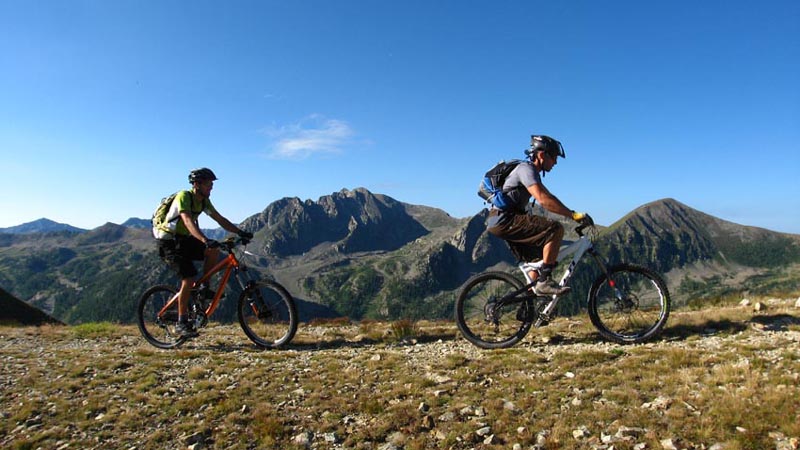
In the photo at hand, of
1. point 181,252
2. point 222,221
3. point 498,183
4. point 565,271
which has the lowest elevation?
point 565,271

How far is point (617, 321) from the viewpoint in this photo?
9.71m

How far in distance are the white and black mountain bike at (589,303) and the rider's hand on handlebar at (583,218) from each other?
0.81ft

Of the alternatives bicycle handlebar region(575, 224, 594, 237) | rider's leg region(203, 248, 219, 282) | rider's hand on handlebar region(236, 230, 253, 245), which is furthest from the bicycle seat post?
rider's leg region(203, 248, 219, 282)

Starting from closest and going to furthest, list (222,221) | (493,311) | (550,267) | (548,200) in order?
(548,200) → (550,267) → (493,311) → (222,221)

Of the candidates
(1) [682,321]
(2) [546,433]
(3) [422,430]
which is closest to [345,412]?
(3) [422,430]

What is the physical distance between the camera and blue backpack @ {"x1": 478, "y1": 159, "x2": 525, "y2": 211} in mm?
8898

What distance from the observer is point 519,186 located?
877 cm

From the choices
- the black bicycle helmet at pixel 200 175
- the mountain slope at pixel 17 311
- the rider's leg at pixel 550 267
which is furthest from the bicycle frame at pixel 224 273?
the mountain slope at pixel 17 311

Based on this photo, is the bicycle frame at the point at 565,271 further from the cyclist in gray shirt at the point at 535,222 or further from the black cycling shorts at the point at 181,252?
the black cycling shorts at the point at 181,252

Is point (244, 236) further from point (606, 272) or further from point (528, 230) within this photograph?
point (606, 272)

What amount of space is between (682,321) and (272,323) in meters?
10.4

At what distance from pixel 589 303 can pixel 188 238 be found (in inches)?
377

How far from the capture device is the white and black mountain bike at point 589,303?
907 centimetres

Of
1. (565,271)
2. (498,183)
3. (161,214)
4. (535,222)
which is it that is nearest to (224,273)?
(161,214)
